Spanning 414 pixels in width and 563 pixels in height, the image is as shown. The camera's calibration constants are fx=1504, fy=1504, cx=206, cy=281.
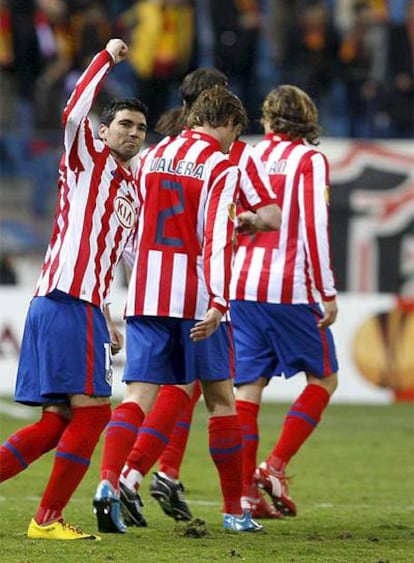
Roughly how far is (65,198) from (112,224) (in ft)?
0.75

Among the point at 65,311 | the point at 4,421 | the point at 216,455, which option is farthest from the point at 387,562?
the point at 4,421

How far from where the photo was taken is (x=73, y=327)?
616 centimetres

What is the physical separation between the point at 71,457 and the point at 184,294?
0.99 meters

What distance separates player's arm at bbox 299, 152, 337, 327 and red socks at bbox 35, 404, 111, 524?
5.93ft

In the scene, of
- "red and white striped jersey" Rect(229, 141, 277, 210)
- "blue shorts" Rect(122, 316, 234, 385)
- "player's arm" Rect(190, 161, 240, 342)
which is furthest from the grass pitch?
"red and white striped jersey" Rect(229, 141, 277, 210)

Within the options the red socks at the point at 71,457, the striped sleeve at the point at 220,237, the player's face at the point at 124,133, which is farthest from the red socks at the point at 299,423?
the player's face at the point at 124,133

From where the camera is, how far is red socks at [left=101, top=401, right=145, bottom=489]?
6.52 meters

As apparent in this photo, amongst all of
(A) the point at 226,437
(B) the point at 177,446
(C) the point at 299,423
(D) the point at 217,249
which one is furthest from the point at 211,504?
(D) the point at 217,249

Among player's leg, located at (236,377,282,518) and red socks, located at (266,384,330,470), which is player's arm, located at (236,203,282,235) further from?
red socks, located at (266,384,330,470)

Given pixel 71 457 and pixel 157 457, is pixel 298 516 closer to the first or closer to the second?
pixel 157 457

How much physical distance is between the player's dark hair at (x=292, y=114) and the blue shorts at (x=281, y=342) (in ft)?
2.99

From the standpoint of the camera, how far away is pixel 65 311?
6.18 metres

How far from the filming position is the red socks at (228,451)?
6.76m

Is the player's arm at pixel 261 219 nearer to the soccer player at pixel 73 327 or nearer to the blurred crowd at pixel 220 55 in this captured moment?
the soccer player at pixel 73 327
